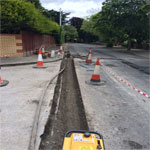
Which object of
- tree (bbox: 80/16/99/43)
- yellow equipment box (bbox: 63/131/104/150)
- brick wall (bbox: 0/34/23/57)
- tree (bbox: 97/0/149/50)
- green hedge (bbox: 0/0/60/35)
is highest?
tree (bbox: 80/16/99/43)

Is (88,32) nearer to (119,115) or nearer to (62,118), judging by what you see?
(119,115)

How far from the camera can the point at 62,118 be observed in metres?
3.68

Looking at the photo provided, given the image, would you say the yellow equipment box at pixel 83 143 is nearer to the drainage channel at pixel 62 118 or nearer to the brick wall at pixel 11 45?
the drainage channel at pixel 62 118

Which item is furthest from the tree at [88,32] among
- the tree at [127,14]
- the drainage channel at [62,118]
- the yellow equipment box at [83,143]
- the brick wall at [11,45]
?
the yellow equipment box at [83,143]

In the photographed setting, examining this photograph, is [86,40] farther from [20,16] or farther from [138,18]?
[20,16]

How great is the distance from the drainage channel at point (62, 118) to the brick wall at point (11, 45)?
845 cm

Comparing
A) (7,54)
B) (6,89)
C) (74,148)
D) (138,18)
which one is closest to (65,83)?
(6,89)

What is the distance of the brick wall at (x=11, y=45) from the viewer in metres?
12.2

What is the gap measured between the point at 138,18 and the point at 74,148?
24.3 metres

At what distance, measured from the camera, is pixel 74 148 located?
5.35 ft

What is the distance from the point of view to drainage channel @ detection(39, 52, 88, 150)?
2.87 m

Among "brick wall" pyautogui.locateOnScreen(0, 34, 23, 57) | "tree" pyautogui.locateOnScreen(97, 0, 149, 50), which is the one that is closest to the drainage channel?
"brick wall" pyautogui.locateOnScreen(0, 34, 23, 57)

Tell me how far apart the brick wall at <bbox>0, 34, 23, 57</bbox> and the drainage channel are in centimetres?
845

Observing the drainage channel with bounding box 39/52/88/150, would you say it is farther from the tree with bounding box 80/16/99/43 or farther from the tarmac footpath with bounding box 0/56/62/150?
the tree with bounding box 80/16/99/43
